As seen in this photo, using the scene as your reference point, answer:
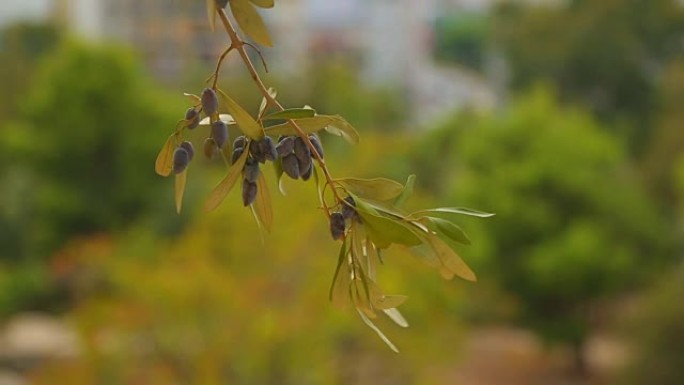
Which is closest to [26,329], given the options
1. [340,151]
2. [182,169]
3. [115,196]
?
[115,196]

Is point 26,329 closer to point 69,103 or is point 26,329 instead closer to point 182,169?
point 69,103

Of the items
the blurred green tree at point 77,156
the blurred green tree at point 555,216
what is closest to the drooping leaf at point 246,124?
the blurred green tree at point 555,216

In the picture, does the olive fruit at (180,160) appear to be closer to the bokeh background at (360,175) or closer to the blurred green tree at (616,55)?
the bokeh background at (360,175)

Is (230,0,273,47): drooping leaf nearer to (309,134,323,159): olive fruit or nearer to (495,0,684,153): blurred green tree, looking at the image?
(309,134,323,159): olive fruit

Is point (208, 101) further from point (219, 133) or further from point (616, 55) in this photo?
point (616, 55)

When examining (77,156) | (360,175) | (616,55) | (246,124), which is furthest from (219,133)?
(616,55)

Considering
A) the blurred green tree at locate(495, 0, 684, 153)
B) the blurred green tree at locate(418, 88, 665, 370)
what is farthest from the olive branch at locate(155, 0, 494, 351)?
the blurred green tree at locate(495, 0, 684, 153)
